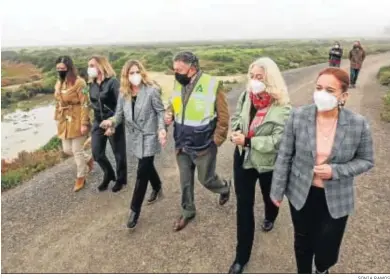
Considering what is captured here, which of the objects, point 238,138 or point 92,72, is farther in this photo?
point 92,72

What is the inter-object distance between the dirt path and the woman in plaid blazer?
0.81 metres

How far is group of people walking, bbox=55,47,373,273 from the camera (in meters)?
2.32

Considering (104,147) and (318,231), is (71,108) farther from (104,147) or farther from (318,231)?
(318,231)

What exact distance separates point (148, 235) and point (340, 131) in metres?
2.25

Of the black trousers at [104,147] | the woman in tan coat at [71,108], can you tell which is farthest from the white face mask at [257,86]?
the woman in tan coat at [71,108]

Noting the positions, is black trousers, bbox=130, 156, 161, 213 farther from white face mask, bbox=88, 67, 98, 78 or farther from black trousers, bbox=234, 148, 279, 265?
white face mask, bbox=88, 67, 98, 78

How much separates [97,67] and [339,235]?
10.5 feet

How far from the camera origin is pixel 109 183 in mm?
5066

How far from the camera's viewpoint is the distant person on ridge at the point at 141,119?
372cm

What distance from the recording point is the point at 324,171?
7.52ft

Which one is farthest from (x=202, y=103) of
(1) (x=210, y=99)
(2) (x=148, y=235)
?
(2) (x=148, y=235)

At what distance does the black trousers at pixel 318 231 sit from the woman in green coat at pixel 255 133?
0.44 metres

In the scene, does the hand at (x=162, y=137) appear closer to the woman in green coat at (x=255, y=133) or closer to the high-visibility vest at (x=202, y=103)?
the high-visibility vest at (x=202, y=103)

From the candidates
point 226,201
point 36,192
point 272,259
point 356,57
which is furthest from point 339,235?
point 356,57
